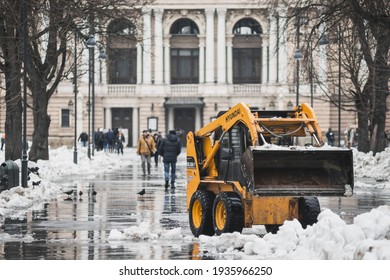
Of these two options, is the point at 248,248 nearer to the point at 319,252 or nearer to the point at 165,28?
the point at 319,252

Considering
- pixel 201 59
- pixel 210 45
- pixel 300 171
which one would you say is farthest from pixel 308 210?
pixel 201 59

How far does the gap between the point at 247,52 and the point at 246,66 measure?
1377 mm

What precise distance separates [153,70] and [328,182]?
86.0 meters

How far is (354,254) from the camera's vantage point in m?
14.4

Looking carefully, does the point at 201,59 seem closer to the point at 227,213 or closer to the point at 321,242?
the point at 227,213

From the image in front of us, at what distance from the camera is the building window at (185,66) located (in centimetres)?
10519

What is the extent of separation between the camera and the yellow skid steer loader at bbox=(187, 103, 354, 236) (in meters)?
19.0

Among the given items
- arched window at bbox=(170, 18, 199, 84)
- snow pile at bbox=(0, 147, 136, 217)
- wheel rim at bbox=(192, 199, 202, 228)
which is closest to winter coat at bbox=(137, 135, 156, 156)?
snow pile at bbox=(0, 147, 136, 217)

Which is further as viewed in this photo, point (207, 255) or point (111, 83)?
point (111, 83)

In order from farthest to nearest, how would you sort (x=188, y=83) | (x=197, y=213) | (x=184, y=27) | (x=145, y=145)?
(x=188, y=83) < (x=184, y=27) < (x=145, y=145) < (x=197, y=213)

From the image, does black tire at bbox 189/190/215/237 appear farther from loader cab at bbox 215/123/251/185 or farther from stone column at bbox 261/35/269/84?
stone column at bbox 261/35/269/84

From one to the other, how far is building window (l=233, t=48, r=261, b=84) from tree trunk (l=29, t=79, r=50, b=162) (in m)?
55.8

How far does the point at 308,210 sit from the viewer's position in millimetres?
19750

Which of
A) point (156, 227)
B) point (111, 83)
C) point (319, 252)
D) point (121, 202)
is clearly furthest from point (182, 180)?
point (111, 83)
